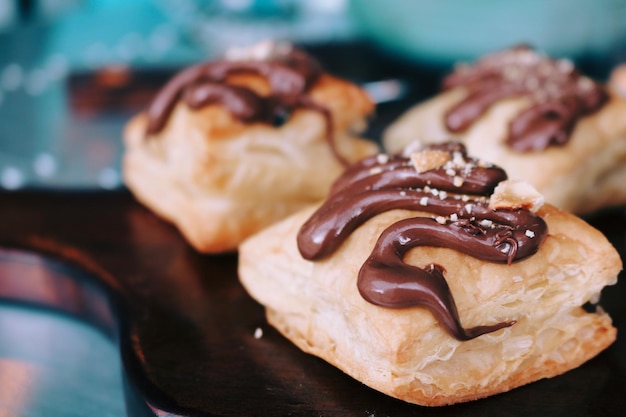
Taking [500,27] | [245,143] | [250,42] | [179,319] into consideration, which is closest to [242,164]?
[245,143]

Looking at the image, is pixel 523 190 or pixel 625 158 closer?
pixel 523 190

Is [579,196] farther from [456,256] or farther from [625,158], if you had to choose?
[456,256]

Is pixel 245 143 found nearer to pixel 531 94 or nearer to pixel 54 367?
pixel 54 367

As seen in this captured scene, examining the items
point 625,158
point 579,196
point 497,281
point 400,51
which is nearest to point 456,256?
point 497,281

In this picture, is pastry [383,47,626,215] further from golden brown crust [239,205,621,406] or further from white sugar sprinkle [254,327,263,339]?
white sugar sprinkle [254,327,263,339]

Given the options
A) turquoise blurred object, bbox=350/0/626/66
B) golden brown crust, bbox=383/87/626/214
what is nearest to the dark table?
golden brown crust, bbox=383/87/626/214

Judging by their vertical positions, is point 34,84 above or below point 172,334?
below

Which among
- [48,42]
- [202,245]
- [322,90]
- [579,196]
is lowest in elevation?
[48,42]

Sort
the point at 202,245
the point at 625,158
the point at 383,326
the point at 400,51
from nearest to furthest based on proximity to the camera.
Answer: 1. the point at 383,326
2. the point at 202,245
3. the point at 625,158
4. the point at 400,51
